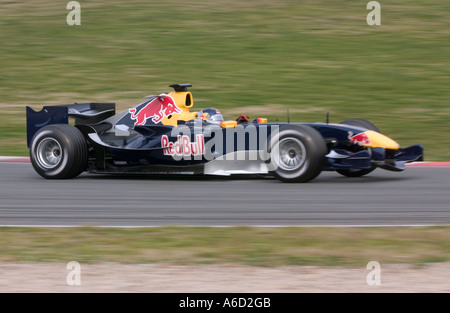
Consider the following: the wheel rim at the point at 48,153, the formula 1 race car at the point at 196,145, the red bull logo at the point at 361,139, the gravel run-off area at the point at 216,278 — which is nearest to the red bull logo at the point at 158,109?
the formula 1 race car at the point at 196,145

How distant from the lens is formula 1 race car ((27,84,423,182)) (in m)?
10.4

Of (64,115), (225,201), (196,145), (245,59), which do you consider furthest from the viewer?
(245,59)

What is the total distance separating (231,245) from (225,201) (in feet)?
7.91

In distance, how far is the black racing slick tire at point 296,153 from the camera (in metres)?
10.2

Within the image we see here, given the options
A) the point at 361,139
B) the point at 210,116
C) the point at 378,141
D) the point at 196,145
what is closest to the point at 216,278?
the point at 196,145

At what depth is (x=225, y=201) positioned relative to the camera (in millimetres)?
9414

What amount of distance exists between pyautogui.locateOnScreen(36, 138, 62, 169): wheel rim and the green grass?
367 cm

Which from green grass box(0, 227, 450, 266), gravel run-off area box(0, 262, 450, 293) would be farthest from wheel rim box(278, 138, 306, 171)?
gravel run-off area box(0, 262, 450, 293)

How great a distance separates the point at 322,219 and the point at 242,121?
3.21 metres

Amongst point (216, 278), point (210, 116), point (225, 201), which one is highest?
point (210, 116)

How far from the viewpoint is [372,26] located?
25.7m

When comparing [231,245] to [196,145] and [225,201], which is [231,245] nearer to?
[225,201]

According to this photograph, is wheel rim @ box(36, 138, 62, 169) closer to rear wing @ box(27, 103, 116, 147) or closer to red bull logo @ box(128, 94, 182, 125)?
rear wing @ box(27, 103, 116, 147)

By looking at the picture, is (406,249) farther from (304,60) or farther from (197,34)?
(197,34)
